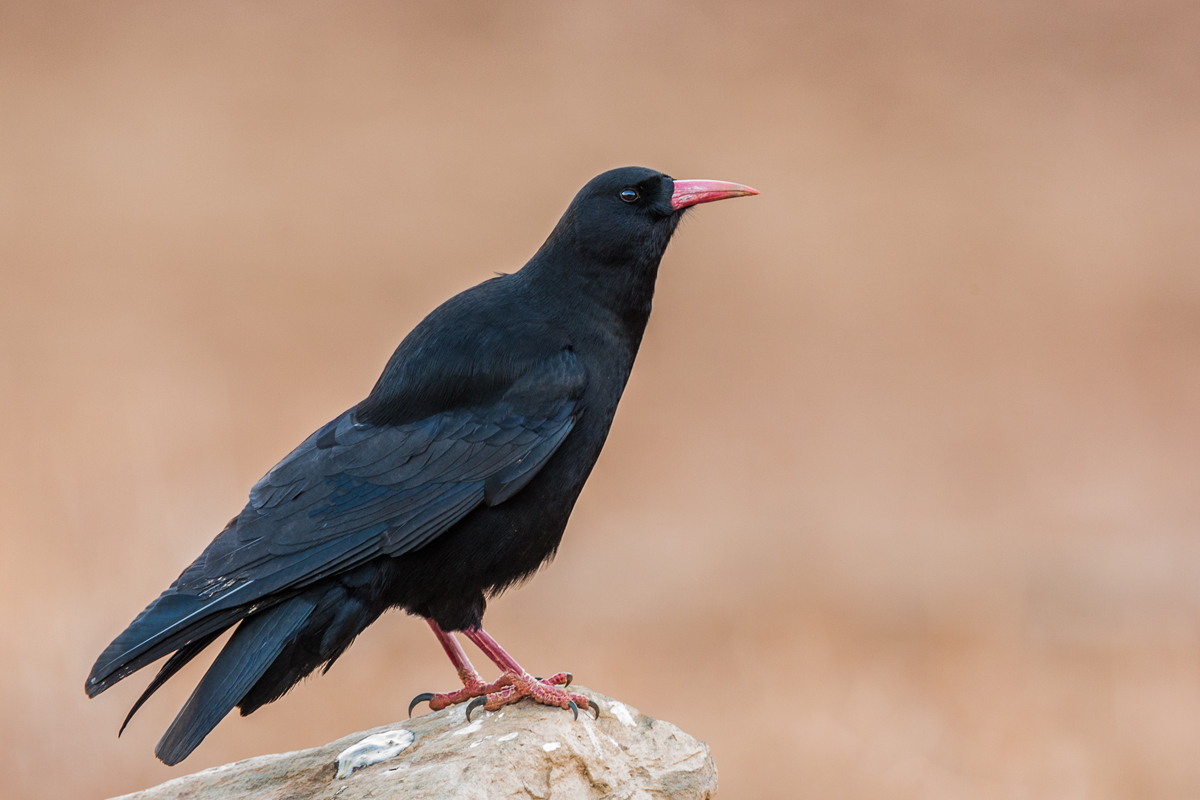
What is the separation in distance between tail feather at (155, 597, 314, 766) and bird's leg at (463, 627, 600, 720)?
0.75 metres

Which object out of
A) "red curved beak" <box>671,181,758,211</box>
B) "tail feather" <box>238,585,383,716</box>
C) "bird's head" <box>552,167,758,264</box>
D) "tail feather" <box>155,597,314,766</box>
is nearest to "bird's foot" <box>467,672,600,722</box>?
"tail feather" <box>238,585,383,716</box>

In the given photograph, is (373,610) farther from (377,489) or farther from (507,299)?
(507,299)

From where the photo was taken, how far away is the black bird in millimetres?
3916

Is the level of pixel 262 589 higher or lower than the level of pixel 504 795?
higher

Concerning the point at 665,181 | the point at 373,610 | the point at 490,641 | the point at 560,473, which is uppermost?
the point at 665,181

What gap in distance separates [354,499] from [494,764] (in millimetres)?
1048

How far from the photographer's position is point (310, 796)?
409 centimetres

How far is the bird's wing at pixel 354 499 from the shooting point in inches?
152

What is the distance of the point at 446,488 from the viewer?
4.27 metres

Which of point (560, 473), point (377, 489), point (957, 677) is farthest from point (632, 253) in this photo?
point (957, 677)

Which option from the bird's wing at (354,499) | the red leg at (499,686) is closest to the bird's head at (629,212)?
the bird's wing at (354,499)

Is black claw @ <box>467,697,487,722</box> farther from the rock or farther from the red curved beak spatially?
the red curved beak

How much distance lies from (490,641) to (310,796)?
2.78 feet

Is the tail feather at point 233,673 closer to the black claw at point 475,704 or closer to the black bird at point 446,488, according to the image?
the black bird at point 446,488
